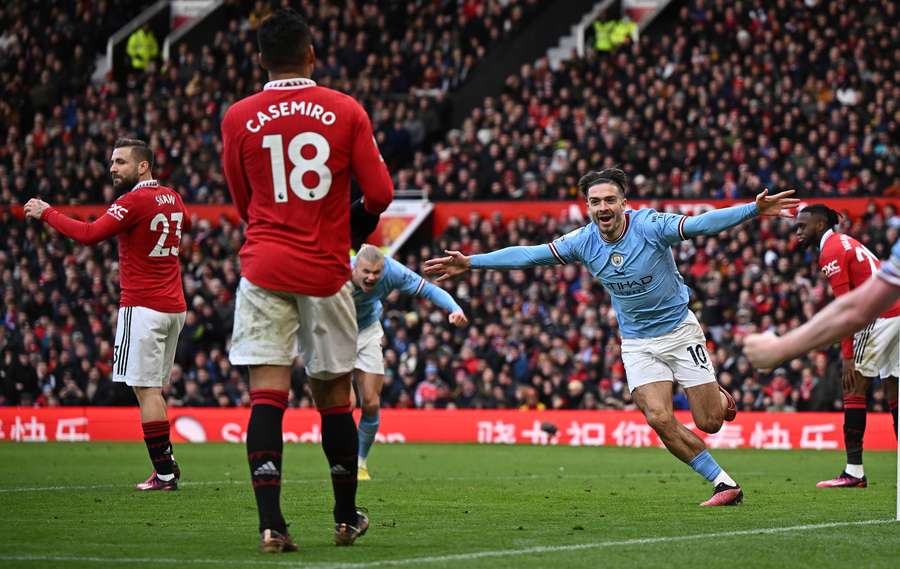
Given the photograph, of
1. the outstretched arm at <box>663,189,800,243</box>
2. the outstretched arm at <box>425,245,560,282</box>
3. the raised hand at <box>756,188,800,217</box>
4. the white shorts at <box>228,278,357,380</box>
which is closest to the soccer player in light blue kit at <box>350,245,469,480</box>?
the outstretched arm at <box>425,245,560,282</box>

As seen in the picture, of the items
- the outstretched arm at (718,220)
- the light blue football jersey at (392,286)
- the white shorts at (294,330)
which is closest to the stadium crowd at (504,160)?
the light blue football jersey at (392,286)

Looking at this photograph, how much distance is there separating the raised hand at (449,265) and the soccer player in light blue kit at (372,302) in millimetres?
3438

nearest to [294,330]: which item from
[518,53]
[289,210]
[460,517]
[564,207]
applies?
[289,210]

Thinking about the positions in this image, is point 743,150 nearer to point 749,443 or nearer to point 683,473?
point 749,443

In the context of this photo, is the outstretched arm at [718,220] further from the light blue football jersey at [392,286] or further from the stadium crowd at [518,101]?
the stadium crowd at [518,101]

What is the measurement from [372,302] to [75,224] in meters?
3.87

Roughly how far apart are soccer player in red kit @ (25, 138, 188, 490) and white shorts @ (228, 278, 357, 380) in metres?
4.79

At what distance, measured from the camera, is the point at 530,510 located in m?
10.5

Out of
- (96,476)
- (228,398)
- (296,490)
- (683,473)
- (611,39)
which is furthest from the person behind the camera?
(611,39)

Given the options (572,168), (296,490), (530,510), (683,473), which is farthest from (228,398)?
(530,510)

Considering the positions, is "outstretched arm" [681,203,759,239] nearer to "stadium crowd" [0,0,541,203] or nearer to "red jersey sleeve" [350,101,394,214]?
"red jersey sleeve" [350,101,394,214]

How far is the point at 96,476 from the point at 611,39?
22.9m

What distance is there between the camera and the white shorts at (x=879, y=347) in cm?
1333

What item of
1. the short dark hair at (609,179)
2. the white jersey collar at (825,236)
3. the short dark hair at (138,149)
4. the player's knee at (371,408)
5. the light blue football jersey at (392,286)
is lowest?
the player's knee at (371,408)
